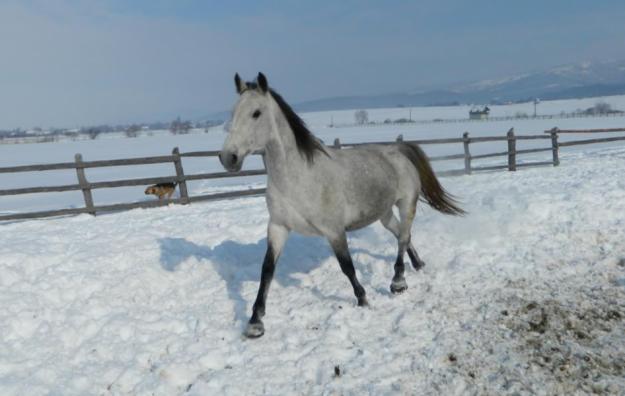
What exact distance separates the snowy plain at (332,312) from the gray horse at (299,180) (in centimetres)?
48

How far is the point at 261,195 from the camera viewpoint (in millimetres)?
12836

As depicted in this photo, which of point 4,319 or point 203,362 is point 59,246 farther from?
point 203,362

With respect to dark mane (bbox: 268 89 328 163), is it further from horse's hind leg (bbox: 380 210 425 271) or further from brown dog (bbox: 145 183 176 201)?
brown dog (bbox: 145 183 176 201)

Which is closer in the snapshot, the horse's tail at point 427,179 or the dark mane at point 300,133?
the dark mane at point 300,133

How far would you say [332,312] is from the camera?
454 cm

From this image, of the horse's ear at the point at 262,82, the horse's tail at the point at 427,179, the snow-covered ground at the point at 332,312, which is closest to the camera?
the snow-covered ground at the point at 332,312

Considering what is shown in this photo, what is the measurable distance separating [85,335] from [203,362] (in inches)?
59.0

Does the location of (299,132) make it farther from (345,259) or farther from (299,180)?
(345,259)

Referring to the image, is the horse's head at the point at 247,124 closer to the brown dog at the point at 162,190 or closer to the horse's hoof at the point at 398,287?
the horse's hoof at the point at 398,287

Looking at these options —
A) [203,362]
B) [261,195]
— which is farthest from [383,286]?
[261,195]

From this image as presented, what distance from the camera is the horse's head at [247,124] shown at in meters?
3.77

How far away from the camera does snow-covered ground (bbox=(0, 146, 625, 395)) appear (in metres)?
3.45

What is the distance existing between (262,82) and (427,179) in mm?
2827

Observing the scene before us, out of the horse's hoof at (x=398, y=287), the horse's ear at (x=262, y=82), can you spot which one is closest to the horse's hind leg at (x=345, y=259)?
the horse's hoof at (x=398, y=287)
